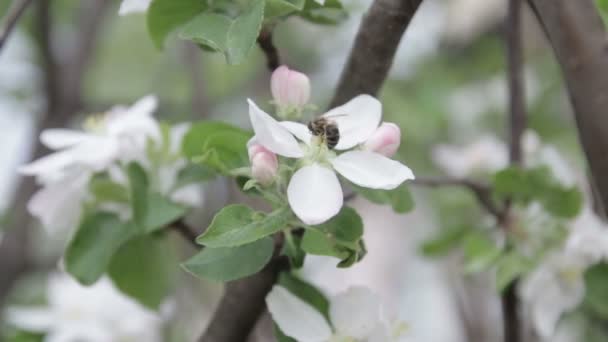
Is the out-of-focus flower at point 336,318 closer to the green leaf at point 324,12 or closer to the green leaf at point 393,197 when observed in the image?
the green leaf at point 393,197

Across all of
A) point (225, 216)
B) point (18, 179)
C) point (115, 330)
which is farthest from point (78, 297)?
point (225, 216)

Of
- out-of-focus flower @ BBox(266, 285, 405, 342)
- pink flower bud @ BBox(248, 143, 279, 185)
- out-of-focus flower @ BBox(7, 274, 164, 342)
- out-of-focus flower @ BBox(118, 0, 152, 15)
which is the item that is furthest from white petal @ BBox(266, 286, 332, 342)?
out-of-focus flower @ BBox(7, 274, 164, 342)

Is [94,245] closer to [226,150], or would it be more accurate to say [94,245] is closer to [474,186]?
[226,150]

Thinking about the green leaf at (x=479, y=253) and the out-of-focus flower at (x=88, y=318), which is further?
the out-of-focus flower at (x=88, y=318)

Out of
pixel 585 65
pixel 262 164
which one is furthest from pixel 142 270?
pixel 585 65

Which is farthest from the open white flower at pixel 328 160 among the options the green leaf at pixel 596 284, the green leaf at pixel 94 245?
the green leaf at pixel 596 284

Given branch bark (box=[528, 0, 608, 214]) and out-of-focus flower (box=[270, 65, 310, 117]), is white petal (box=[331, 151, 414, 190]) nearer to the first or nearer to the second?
out-of-focus flower (box=[270, 65, 310, 117])

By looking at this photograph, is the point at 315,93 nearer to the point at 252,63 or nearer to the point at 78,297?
the point at 252,63
